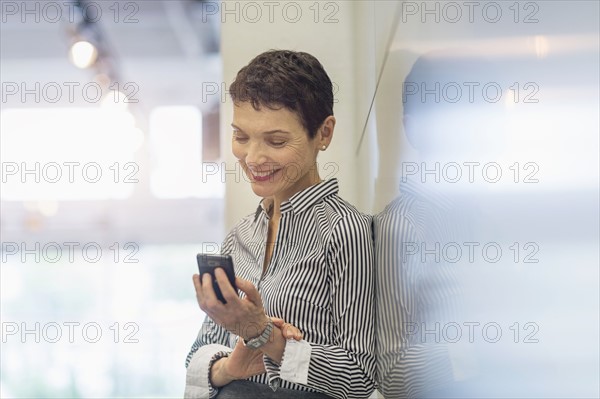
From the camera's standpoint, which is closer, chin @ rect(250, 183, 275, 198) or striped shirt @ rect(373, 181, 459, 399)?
striped shirt @ rect(373, 181, 459, 399)

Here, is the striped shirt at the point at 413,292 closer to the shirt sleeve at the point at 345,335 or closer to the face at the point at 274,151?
the shirt sleeve at the point at 345,335

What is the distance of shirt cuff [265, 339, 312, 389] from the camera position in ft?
3.34

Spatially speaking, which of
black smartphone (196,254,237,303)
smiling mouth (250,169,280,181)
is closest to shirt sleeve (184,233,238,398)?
smiling mouth (250,169,280,181)

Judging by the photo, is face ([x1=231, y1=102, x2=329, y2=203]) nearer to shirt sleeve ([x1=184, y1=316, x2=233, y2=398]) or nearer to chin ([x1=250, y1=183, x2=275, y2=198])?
chin ([x1=250, y1=183, x2=275, y2=198])

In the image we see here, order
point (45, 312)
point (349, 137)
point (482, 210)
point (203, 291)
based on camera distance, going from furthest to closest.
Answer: point (45, 312)
point (349, 137)
point (203, 291)
point (482, 210)

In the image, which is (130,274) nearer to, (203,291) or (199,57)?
(199,57)

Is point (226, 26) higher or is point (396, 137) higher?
point (226, 26)

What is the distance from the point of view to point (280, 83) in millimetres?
1154

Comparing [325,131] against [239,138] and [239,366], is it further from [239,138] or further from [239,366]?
[239,366]

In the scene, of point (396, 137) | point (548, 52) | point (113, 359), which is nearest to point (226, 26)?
point (396, 137)

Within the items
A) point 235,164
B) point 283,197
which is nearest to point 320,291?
point 283,197

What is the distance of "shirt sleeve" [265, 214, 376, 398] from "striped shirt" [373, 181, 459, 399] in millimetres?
17

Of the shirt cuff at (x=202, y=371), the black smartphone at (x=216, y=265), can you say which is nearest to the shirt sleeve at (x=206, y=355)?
the shirt cuff at (x=202, y=371)

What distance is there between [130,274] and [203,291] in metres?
1.10
